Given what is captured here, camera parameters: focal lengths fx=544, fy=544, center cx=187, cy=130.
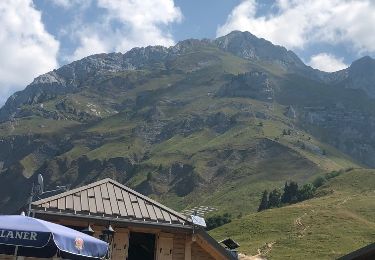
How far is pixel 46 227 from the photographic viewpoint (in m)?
12.2

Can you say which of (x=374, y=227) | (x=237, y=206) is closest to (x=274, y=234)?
(x=374, y=227)

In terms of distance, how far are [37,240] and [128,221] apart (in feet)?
23.0

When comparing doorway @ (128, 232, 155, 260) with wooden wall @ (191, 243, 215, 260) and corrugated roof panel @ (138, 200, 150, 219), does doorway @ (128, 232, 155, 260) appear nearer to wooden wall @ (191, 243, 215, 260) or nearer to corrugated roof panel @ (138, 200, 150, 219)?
corrugated roof panel @ (138, 200, 150, 219)

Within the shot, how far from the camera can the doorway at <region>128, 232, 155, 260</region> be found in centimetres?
2050

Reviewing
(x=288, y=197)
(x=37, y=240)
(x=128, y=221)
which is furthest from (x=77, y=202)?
(x=288, y=197)

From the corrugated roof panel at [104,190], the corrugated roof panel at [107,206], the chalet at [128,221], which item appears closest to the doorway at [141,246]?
the chalet at [128,221]

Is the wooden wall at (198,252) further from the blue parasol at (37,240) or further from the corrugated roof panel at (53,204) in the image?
the blue parasol at (37,240)

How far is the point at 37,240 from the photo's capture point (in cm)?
1188

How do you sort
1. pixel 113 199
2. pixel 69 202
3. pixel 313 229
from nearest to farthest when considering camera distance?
pixel 69 202
pixel 113 199
pixel 313 229

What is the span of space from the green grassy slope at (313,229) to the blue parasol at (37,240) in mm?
79625

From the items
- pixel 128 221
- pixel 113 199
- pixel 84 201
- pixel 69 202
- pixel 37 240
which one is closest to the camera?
pixel 37 240

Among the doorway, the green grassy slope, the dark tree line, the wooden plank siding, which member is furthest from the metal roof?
the dark tree line

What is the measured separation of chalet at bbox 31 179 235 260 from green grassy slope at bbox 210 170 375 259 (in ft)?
234

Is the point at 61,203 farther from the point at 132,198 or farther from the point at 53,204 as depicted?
the point at 132,198
